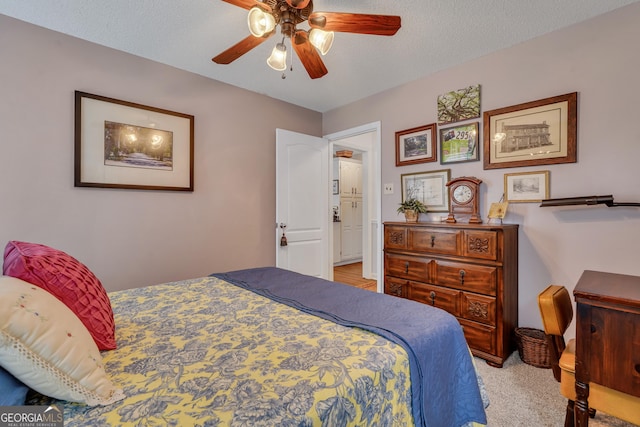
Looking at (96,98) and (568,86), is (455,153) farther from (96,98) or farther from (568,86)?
(96,98)

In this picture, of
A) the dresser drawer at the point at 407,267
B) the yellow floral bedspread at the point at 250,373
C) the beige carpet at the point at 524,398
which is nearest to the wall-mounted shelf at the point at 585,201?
the dresser drawer at the point at 407,267

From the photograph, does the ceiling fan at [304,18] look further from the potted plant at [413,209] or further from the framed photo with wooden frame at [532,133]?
the potted plant at [413,209]

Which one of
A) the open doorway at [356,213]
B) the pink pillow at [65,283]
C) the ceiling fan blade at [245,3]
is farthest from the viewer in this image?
the open doorway at [356,213]

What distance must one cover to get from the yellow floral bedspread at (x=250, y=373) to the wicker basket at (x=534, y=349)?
5.48 feet

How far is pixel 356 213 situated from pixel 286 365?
5794 millimetres

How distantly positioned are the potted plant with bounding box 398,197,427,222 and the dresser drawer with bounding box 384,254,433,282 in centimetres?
45

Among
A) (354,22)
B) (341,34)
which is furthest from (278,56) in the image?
(341,34)

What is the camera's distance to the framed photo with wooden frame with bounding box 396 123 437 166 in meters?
2.88

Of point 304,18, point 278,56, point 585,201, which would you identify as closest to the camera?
point 304,18

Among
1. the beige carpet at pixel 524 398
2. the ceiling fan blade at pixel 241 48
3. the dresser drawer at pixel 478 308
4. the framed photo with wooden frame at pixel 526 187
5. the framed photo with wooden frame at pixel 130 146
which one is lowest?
the beige carpet at pixel 524 398

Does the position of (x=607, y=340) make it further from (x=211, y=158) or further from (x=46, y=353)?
(x=211, y=158)

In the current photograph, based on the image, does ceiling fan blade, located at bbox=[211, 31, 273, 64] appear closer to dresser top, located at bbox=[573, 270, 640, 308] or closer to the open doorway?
dresser top, located at bbox=[573, 270, 640, 308]

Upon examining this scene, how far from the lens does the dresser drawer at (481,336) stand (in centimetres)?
214

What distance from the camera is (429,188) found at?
2.92m
